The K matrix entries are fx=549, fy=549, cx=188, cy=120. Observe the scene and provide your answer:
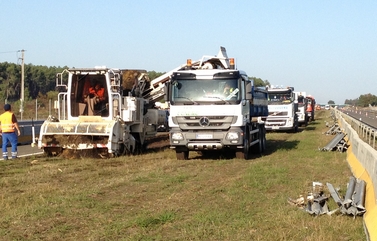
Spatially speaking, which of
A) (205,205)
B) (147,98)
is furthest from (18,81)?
(205,205)

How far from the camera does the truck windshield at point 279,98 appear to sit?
1277 inches

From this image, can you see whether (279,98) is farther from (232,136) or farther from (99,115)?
(232,136)

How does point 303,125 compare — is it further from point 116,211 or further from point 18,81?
point 18,81

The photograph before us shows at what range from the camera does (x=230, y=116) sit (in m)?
15.6

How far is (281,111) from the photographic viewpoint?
106 feet

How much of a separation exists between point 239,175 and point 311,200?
419 cm

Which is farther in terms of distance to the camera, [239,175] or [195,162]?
[195,162]

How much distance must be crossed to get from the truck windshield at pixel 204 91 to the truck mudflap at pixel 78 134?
2.25 metres

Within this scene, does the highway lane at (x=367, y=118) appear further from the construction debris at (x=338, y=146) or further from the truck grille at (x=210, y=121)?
the truck grille at (x=210, y=121)

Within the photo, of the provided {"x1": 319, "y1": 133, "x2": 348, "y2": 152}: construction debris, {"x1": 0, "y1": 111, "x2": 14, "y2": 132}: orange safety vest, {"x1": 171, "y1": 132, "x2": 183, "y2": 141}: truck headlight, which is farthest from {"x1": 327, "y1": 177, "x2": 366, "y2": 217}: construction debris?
{"x1": 0, "y1": 111, "x2": 14, "y2": 132}: orange safety vest

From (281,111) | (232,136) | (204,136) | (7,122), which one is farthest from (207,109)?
(281,111)

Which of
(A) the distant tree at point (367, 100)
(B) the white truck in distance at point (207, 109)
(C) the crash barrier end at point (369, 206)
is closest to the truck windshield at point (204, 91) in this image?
(B) the white truck in distance at point (207, 109)

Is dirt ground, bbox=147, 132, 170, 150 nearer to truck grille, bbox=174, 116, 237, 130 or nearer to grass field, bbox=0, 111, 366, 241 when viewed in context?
truck grille, bbox=174, 116, 237, 130

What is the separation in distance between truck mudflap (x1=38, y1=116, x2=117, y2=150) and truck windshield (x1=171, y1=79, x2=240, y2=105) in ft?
7.37
